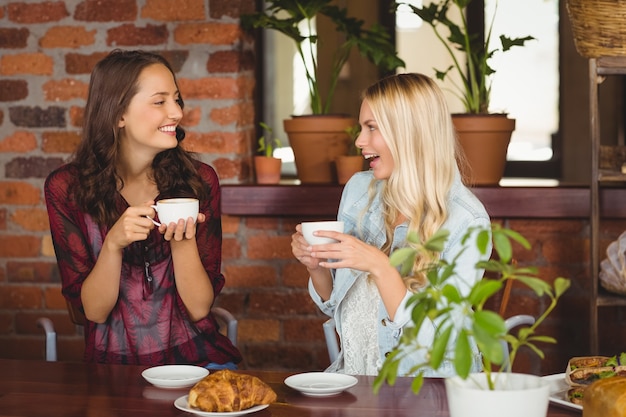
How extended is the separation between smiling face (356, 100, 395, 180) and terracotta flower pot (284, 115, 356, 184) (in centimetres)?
81

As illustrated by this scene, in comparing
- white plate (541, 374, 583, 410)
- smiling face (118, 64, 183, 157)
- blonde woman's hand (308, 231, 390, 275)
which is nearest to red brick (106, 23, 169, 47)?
smiling face (118, 64, 183, 157)

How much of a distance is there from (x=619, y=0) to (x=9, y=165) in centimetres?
191

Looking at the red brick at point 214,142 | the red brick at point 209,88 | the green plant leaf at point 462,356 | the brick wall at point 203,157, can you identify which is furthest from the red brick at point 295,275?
the green plant leaf at point 462,356

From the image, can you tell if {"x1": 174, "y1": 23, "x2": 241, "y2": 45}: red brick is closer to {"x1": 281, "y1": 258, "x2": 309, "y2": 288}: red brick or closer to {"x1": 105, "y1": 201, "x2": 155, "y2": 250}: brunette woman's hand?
{"x1": 281, "y1": 258, "x2": 309, "y2": 288}: red brick

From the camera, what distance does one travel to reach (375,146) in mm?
2012

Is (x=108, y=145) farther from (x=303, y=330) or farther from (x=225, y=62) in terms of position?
(x=303, y=330)

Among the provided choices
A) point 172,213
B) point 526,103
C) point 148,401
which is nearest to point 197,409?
point 148,401

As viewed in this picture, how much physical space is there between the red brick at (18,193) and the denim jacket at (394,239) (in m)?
1.18

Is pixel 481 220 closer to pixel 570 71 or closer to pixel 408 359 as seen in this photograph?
pixel 408 359

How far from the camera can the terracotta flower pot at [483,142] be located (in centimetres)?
273

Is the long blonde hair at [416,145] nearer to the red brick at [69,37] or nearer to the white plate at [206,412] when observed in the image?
the white plate at [206,412]

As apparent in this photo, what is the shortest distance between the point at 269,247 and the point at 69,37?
0.91m

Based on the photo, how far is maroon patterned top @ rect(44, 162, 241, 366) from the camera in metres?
2.15

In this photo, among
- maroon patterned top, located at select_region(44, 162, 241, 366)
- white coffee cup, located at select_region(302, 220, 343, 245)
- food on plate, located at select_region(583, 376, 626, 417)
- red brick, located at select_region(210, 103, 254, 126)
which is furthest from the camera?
red brick, located at select_region(210, 103, 254, 126)
